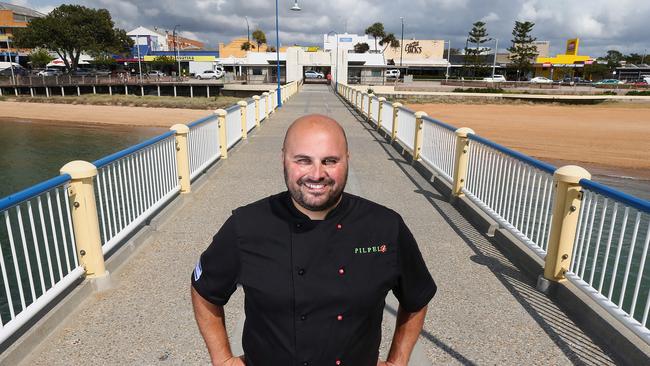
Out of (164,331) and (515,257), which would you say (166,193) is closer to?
(164,331)

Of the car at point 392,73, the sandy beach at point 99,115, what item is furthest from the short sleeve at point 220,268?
the car at point 392,73

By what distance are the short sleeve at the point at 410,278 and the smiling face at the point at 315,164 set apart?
0.35m

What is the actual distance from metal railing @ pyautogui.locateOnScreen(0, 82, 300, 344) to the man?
225 centimetres

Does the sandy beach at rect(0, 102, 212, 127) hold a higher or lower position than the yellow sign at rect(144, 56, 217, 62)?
lower

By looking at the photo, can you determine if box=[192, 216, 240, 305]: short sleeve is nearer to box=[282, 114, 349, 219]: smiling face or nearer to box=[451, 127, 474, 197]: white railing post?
box=[282, 114, 349, 219]: smiling face

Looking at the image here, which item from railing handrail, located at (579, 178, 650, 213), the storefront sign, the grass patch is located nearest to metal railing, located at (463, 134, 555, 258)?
railing handrail, located at (579, 178, 650, 213)

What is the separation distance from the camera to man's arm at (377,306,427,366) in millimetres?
1902

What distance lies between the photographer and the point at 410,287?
182 cm

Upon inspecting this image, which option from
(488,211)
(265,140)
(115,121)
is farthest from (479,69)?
(488,211)

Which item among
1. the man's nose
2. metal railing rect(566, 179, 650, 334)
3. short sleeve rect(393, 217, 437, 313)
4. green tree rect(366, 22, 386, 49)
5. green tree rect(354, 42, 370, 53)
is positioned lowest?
metal railing rect(566, 179, 650, 334)

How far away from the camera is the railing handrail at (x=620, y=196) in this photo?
3383 millimetres

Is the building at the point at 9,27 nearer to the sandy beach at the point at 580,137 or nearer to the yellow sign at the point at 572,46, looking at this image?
the sandy beach at the point at 580,137

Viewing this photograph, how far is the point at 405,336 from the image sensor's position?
191cm

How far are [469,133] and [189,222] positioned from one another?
180 inches
